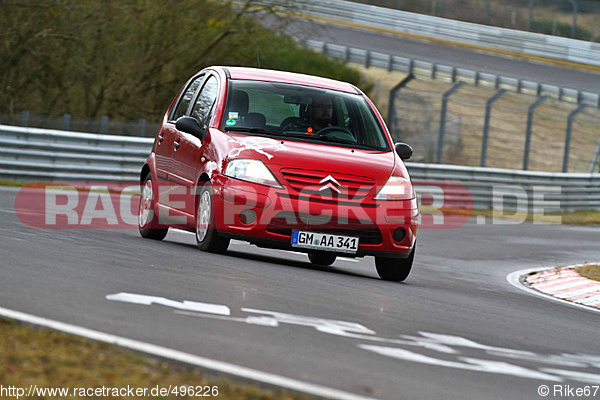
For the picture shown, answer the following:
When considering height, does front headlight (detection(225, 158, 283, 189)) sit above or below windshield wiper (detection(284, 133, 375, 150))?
below

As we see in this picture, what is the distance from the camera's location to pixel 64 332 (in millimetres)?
5062

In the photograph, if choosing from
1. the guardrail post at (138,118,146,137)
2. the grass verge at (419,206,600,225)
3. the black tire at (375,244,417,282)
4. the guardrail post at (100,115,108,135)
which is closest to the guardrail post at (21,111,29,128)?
the guardrail post at (100,115,108,135)

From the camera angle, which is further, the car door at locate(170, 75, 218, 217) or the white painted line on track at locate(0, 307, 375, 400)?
the car door at locate(170, 75, 218, 217)

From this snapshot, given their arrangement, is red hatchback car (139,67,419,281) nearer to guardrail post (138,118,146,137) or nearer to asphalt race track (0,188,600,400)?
asphalt race track (0,188,600,400)

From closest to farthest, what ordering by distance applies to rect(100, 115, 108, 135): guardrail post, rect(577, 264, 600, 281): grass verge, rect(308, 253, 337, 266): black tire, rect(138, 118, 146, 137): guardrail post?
rect(308, 253, 337, 266): black tire
rect(577, 264, 600, 281): grass verge
rect(100, 115, 108, 135): guardrail post
rect(138, 118, 146, 137): guardrail post

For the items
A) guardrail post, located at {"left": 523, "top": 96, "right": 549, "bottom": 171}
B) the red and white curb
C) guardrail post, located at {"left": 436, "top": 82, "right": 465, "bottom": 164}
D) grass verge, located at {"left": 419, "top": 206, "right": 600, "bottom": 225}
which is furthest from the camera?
guardrail post, located at {"left": 523, "top": 96, "right": 549, "bottom": 171}

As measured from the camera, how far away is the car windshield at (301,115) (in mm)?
9422

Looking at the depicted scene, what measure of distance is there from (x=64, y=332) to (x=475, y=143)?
2278 centimetres

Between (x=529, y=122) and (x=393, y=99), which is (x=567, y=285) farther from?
(x=529, y=122)

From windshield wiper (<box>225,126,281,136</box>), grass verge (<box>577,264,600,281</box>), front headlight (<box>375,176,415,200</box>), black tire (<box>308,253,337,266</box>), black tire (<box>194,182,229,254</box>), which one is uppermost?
windshield wiper (<box>225,126,281,136</box>)

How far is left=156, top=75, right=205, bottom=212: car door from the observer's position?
33.2ft

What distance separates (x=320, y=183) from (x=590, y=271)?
211 inches

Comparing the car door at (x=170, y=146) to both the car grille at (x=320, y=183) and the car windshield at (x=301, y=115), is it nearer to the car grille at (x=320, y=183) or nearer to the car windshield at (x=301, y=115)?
the car windshield at (x=301, y=115)

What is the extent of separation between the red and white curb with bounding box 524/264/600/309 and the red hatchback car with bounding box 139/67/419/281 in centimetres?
212
